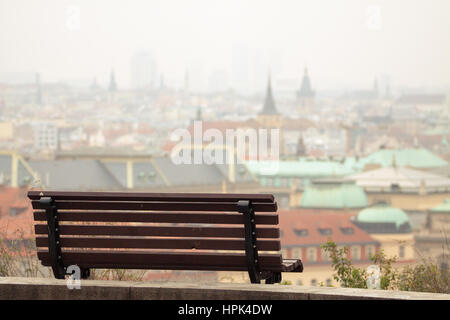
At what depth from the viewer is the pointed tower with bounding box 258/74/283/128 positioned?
166 meters

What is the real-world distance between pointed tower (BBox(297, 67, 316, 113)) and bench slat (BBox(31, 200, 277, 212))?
176646 millimetres

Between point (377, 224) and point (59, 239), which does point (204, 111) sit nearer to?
point (377, 224)

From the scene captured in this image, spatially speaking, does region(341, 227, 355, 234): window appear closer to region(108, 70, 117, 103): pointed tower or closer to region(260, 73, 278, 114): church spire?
region(260, 73, 278, 114): church spire

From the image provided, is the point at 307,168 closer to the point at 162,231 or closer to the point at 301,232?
the point at 301,232

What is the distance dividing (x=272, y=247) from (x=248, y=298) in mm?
243

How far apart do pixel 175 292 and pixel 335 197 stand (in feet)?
317

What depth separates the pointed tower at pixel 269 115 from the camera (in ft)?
543

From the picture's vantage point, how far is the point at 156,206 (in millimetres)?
5793

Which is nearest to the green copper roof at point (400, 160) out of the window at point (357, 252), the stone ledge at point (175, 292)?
the window at point (357, 252)

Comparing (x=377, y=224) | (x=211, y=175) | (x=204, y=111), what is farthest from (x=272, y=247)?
(x=204, y=111)

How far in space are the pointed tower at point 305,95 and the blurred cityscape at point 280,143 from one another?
0.62 feet

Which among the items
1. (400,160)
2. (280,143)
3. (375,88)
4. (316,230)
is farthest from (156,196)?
(375,88)

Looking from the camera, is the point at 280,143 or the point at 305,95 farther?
the point at 305,95

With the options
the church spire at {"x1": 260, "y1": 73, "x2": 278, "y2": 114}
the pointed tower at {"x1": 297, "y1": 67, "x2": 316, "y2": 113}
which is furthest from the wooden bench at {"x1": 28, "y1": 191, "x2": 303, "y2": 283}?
the pointed tower at {"x1": 297, "y1": 67, "x2": 316, "y2": 113}
